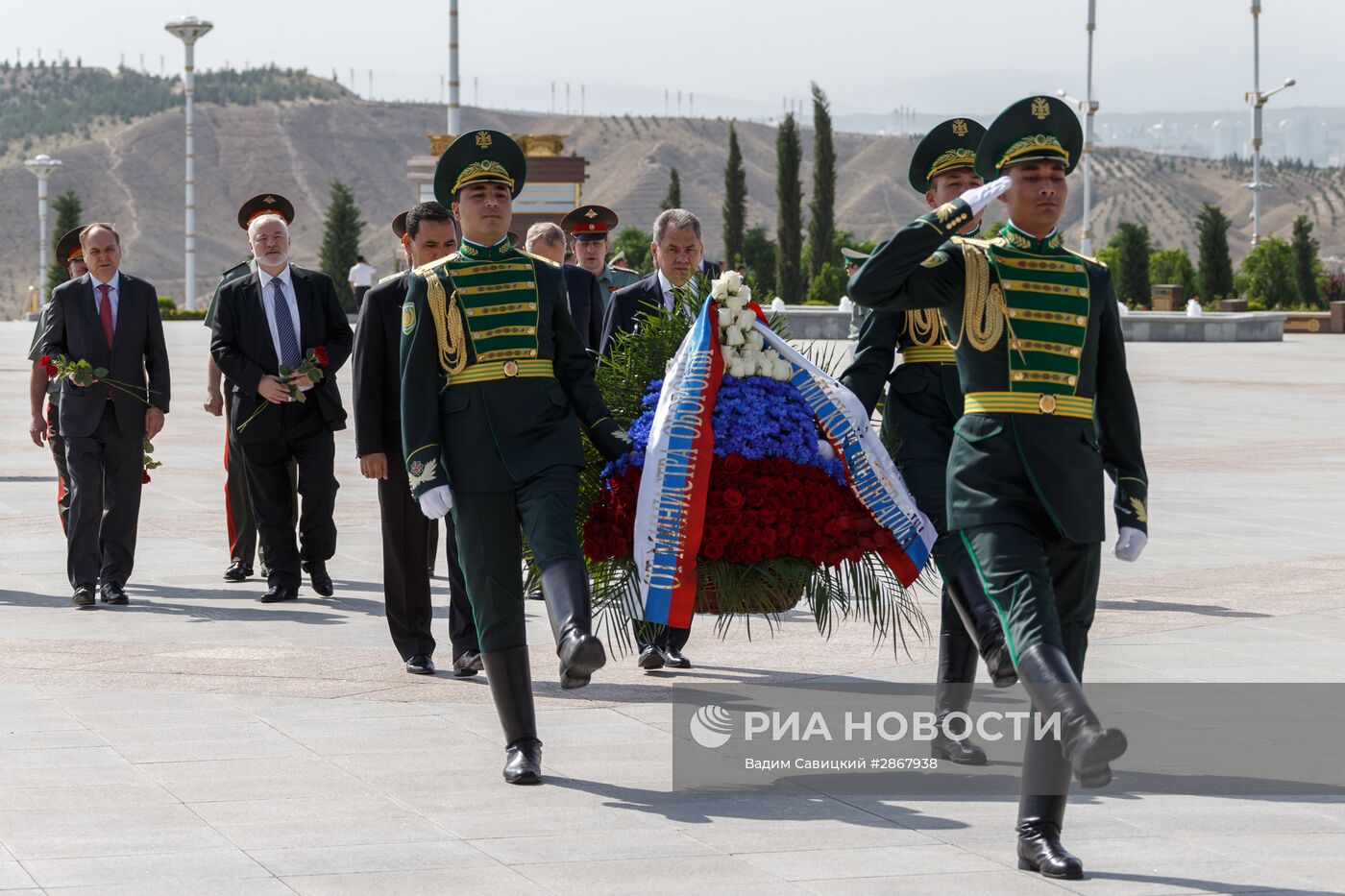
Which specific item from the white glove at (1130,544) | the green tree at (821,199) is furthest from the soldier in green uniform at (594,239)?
the green tree at (821,199)

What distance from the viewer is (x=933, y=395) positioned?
21.7ft

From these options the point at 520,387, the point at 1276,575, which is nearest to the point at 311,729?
the point at 520,387

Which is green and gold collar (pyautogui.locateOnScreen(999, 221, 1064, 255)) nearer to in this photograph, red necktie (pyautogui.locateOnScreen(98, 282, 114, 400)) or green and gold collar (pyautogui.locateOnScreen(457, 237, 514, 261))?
green and gold collar (pyautogui.locateOnScreen(457, 237, 514, 261))

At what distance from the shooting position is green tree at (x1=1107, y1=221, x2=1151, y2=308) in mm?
53281

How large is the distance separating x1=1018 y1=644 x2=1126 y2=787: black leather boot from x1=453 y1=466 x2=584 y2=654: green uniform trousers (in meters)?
1.74

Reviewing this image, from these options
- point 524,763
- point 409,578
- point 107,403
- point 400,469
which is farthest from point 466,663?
point 107,403

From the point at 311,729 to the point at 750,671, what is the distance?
79.0 inches

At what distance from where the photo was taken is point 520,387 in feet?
21.1

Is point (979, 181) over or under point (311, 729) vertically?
over

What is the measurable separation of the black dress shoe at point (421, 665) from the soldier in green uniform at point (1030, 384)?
325cm

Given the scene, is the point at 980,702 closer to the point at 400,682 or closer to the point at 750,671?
the point at 750,671

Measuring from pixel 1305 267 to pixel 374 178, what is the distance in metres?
112

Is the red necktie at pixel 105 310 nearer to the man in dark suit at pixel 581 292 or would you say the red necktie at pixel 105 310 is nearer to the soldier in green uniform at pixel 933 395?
the man in dark suit at pixel 581 292

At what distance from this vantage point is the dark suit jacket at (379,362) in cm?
772
